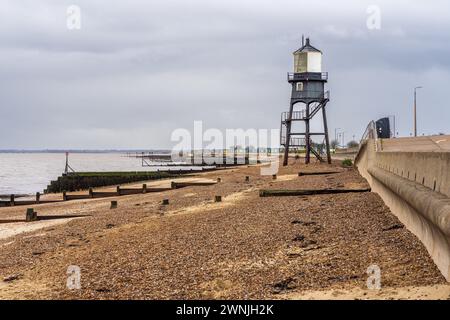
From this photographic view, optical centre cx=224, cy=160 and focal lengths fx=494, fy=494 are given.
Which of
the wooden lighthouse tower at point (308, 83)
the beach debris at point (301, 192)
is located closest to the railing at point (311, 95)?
the wooden lighthouse tower at point (308, 83)

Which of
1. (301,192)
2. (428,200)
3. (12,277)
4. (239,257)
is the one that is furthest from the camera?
(301,192)

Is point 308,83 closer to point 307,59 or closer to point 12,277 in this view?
point 307,59

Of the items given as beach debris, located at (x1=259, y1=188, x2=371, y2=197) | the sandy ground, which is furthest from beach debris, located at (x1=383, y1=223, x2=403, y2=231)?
beach debris, located at (x1=259, y1=188, x2=371, y2=197)

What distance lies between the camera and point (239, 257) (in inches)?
407

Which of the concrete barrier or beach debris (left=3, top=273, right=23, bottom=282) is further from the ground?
the concrete barrier

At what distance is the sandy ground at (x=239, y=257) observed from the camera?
798 centimetres

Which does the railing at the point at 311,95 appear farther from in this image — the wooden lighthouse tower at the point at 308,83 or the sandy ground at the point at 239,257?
the sandy ground at the point at 239,257

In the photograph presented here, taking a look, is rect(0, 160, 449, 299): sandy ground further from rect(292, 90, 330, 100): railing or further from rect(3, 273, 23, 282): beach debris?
rect(292, 90, 330, 100): railing

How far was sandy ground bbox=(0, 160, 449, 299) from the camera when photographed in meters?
7.98

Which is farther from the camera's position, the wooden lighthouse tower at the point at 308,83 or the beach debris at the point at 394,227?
the wooden lighthouse tower at the point at 308,83

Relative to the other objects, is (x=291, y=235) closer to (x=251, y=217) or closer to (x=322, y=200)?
(x=251, y=217)

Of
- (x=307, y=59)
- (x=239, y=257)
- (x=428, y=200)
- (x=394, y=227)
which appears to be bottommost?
(x=239, y=257)

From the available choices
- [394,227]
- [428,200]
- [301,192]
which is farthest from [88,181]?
[428,200]

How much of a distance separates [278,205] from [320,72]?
111 ft
